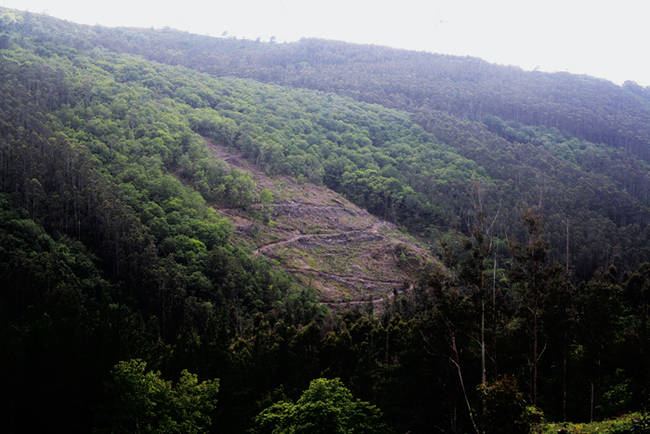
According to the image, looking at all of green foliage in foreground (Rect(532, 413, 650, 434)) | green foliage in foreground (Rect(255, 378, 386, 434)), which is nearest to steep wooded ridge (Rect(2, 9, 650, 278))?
green foliage in foreground (Rect(255, 378, 386, 434))

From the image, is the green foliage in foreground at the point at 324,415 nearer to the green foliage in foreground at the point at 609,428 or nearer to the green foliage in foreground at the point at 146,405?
the green foliage in foreground at the point at 146,405

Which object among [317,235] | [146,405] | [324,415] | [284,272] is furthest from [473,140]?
[146,405]

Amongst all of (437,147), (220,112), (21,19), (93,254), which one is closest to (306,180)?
(220,112)

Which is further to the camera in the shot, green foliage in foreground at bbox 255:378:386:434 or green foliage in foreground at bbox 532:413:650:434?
green foliage in foreground at bbox 255:378:386:434

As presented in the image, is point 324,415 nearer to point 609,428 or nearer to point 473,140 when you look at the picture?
point 609,428

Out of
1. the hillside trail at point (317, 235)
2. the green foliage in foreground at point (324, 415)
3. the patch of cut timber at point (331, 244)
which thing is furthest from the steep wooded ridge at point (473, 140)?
the green foliage in foreground at point (324, 415)

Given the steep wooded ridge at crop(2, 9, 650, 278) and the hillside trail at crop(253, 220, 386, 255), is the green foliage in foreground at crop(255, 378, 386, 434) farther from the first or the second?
the steep wooded ridge at crop(2, 9, 650, 278)

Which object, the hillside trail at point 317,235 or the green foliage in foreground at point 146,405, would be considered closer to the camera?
the green foliage in foreground at point 146,405
